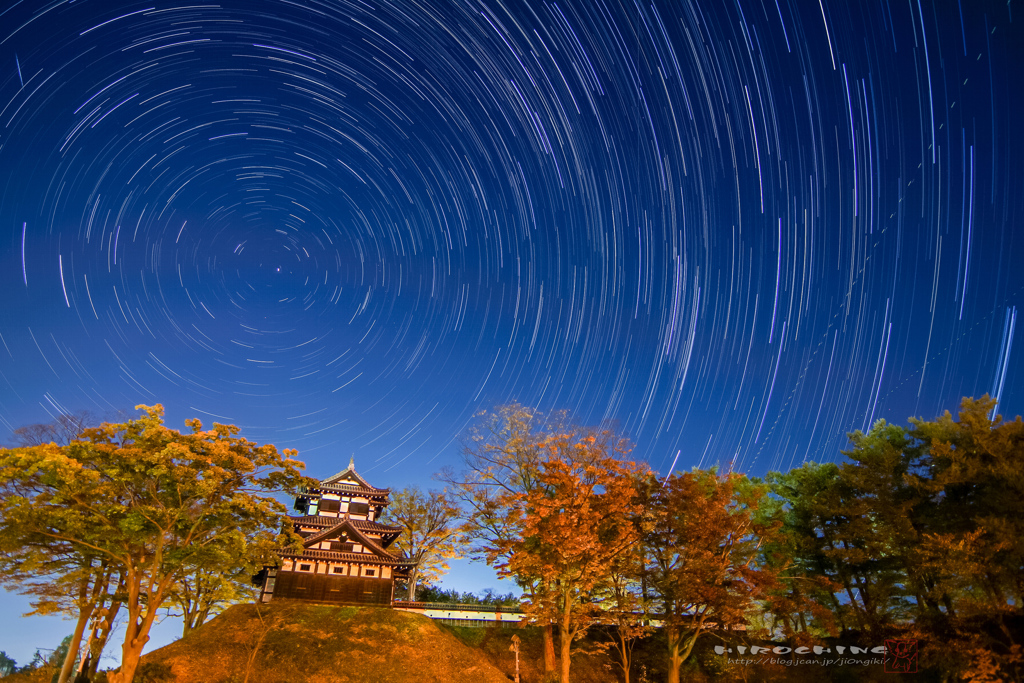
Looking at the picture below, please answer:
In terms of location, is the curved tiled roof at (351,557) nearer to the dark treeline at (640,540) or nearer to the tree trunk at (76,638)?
the dark treeline at (640,540)

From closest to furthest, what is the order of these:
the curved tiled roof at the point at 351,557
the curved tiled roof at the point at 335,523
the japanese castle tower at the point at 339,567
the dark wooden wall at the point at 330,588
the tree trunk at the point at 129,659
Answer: the tree trunk at the point at 129,659 < the dark wooden wall at the point at 330,588 < the japanese castle tower at the point at 339,567 < the curved tiled roof at the point at 351,557 < the curved tiled roof at the point at 335,523

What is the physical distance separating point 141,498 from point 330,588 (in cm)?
1712

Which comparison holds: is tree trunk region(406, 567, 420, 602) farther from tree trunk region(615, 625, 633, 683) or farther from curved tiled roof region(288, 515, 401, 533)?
tree trunk region(615, 625, 633, 683)

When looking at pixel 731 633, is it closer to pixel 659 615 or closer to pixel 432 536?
pixel 659 615

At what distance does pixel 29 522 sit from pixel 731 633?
120ft

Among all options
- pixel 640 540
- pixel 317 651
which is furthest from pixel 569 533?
pixel 317 651

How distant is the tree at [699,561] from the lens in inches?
1059

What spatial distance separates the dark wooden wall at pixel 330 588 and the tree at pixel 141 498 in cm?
1285

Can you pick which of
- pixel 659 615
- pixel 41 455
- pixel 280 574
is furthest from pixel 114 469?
pixel 659 615

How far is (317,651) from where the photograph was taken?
29047 millimetres

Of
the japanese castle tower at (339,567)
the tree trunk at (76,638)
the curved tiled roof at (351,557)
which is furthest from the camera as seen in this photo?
the curved tiled roof at (351,557)

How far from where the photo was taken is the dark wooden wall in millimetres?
36156

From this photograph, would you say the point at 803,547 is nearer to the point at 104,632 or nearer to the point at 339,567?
the point at 339,567

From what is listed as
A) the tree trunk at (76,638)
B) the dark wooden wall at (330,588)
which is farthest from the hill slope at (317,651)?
the tree trunk at (76,638)
